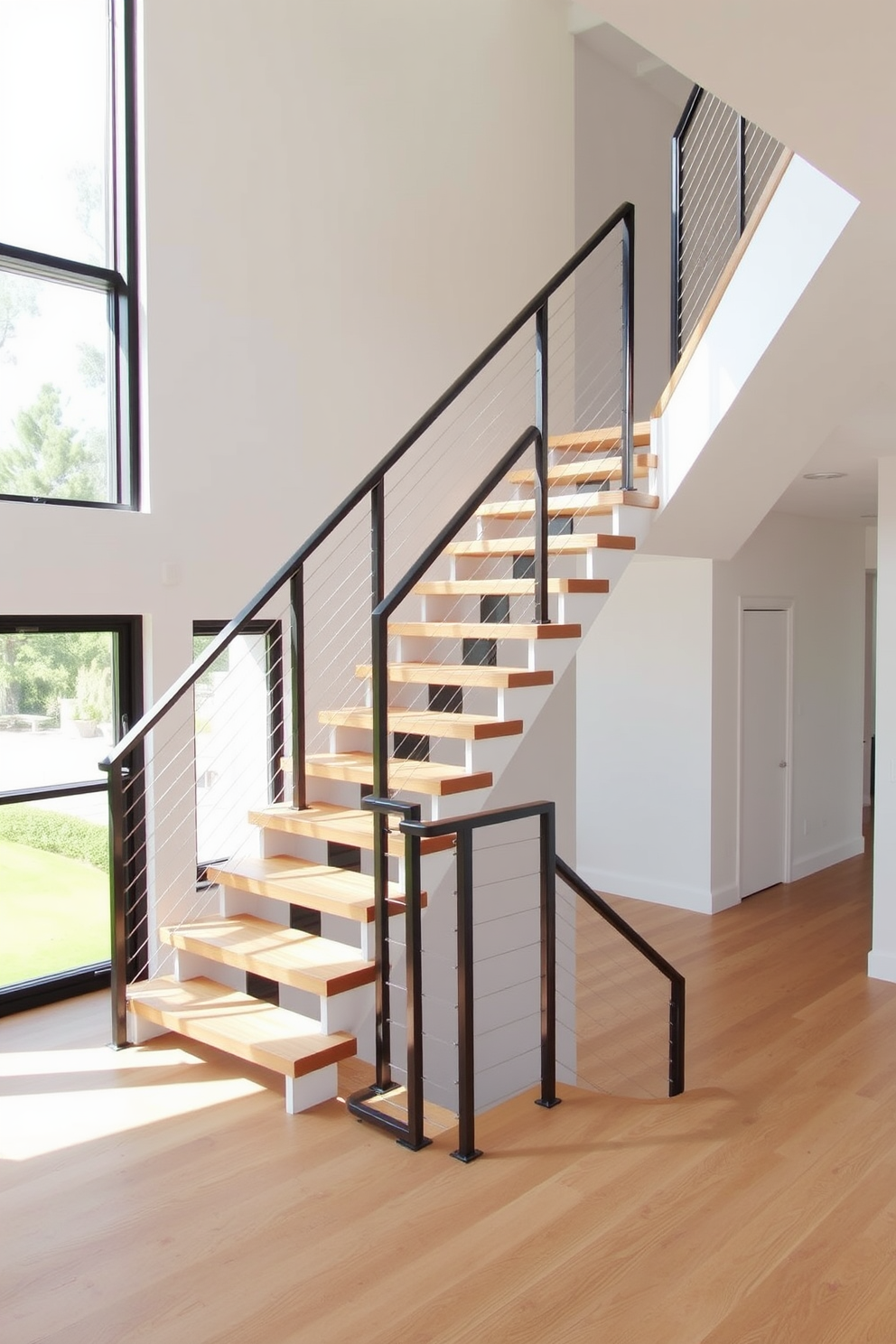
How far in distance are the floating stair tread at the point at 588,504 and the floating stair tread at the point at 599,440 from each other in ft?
0.92

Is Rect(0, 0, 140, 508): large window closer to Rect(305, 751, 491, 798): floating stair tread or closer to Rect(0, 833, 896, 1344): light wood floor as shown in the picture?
Rect(305, 751, 491, 798): floating stair tread

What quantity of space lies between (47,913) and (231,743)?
972mm

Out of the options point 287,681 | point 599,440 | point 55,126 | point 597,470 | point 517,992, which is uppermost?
point 55,126

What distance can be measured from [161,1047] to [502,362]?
3.65 metres

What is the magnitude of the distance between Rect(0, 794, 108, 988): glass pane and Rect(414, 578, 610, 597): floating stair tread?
155 cm

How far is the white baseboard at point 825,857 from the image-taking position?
7.96 m

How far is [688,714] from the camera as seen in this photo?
7059mm

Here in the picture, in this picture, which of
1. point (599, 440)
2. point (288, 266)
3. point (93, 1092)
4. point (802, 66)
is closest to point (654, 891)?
point (599, 440)

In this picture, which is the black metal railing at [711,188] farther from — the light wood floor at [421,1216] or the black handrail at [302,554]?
the light wood floor at [421,1216]

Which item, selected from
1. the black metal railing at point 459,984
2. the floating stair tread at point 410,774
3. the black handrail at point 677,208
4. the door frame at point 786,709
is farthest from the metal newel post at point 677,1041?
the door frame at point 786,709

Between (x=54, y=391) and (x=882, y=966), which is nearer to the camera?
(x=54, y=391)

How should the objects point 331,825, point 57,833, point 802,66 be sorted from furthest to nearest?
point 57,833 → point 331,825 → point 802,66

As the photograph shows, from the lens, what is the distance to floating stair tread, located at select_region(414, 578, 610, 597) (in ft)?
12.8

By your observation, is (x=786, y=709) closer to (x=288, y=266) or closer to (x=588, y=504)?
(x=588, y=504)
